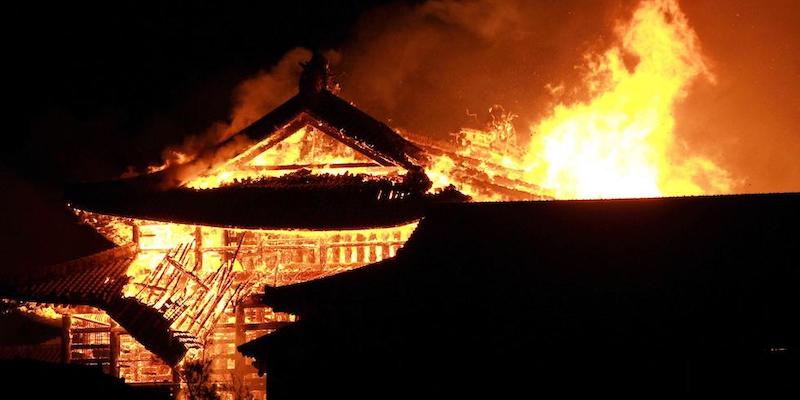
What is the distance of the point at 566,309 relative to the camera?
1155 centimetres

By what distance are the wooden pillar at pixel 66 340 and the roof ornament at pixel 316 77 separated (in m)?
7.52

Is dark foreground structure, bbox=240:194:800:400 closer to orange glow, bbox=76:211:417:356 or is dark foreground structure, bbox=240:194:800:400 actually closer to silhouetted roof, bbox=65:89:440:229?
silhouetted roof, bbox=65:89:440:229

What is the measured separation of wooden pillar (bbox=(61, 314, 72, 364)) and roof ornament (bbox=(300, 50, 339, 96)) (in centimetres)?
752

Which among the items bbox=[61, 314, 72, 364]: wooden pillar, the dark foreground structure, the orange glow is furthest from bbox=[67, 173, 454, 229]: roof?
bbox=[61, 314, 72, 364]: wooden pillar

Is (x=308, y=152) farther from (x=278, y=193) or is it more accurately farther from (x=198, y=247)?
(x=198, y=247)

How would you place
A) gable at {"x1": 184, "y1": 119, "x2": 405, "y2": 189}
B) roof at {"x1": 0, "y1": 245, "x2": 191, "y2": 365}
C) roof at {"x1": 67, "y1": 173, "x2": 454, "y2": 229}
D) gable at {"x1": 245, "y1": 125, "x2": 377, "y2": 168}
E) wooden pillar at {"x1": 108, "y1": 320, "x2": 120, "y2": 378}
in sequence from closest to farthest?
1. roof at {"x1": 0, "y1": 245, "x2": 191, "y2": 365}
2. roof at {"x1": 67, "y1": 173, "x2": 454, "y2": 229}
3. wooden pillar at {"x1": 108, "y1": 320, "x2": 120, "y2": 378}
4. gable at {"x1": 184, "y1": 119, "x2": 405, "y2": 189}
5. gable at {"x1": 245, "y1": 125, "x2": 377, "y2": 168}

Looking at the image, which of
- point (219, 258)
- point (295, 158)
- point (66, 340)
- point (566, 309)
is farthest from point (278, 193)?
point (566, 309)

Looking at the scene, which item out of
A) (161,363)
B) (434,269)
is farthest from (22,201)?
(434,269)

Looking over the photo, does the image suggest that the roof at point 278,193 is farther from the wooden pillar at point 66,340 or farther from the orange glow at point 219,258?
the wooden pillar at point 66,340

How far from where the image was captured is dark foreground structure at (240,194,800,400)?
11156mm

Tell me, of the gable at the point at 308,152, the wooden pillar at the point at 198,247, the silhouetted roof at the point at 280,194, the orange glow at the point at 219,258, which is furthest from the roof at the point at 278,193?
the wooden pillar at the point at 198,247

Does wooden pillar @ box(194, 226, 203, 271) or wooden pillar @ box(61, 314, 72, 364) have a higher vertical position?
wooden pillar @ box(194, 226, 203, 271)

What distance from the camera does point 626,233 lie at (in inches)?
523

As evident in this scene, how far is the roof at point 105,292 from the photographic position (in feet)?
51.8
